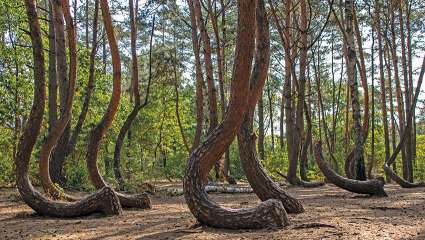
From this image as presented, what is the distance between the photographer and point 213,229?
579cm

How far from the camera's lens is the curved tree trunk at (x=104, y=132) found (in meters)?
8.88

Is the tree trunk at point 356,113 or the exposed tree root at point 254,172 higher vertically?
the tree trunk at point 356,113

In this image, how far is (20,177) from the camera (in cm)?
788

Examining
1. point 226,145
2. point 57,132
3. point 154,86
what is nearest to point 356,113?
point 226,145

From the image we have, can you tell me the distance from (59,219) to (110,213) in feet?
2.72

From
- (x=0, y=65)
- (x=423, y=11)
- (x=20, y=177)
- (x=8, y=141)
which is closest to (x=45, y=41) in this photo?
→ (x=0, y=65)

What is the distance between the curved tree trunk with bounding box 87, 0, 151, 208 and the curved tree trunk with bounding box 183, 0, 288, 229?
3.12 metres

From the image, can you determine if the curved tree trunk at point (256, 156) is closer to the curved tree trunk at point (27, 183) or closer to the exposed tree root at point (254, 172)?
the exposed tree root at point (254, 172)

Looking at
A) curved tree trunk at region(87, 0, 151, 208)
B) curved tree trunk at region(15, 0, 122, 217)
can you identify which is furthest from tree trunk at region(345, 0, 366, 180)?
curved tree trunk at region(15, 0, 122, 217)

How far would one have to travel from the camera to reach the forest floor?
5.31 metres

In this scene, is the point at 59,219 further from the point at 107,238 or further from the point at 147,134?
the point at 147,134

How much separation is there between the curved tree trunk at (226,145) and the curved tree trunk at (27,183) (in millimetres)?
2293

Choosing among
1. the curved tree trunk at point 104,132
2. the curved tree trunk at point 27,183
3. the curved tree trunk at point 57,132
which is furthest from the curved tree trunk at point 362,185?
the curved tree trunk at point 57,132

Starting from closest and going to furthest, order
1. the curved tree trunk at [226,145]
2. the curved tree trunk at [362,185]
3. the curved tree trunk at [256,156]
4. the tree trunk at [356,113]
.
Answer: the curved tree trunk at [226,145], the curved tree trunk at [256,156], the curved tree trunk at [362,185], the tree trunk at [356,113]
